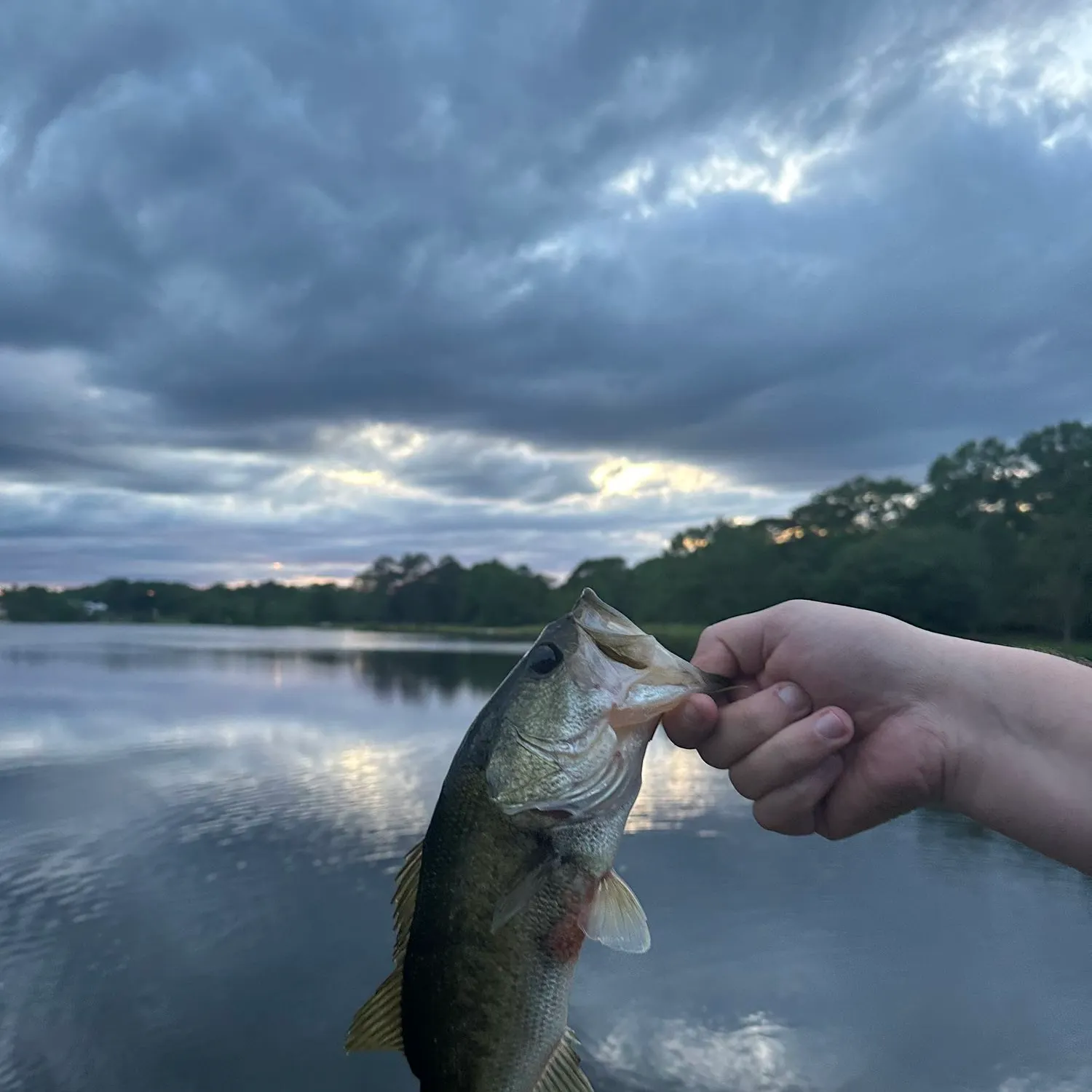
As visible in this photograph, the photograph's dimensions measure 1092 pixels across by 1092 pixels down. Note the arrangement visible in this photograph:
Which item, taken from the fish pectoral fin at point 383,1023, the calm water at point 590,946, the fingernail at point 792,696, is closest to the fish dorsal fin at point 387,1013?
the fish pectoral fin at point 383,1023

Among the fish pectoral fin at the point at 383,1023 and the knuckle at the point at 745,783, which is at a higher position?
the knuckle at the point at 745,783

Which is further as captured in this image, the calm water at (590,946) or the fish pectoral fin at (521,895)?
the calm water at (590,946)

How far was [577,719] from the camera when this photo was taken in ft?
7.91

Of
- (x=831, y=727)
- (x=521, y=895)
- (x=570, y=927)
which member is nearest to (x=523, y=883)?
(x=521, y=895)

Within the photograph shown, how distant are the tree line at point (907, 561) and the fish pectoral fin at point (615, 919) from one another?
34702 mm

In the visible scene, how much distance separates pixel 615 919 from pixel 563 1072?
51 centimetres

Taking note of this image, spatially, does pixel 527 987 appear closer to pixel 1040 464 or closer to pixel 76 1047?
pixel 76 1047

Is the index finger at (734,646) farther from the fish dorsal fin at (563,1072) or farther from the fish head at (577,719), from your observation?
the fish dorsal fin at (563,1072)

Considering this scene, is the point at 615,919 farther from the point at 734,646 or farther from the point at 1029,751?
the point at 1029,751

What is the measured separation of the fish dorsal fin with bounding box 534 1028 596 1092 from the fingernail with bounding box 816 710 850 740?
121 cm

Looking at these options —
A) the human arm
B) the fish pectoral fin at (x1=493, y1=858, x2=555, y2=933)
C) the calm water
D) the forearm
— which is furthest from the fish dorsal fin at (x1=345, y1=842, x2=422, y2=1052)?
the calm water

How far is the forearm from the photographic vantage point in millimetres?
2709

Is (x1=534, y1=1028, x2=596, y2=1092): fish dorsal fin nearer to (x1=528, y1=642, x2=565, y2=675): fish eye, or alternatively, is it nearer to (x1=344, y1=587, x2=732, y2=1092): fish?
(x1=344, y1=587, x2=732, y2=1092): fish

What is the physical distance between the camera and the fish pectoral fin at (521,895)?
7.42 ft
